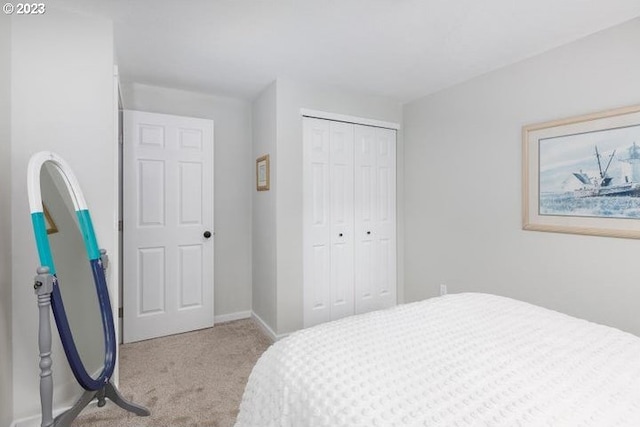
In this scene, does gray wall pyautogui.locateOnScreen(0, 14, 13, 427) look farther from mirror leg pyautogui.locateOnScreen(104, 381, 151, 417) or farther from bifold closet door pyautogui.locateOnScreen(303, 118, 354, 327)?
bifold closet door pyautogui.locateOnScreen(303, 118, 354, 327)

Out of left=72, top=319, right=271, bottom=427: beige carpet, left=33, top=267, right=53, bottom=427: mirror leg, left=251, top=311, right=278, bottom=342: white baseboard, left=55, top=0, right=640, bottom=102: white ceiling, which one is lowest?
left=72, top=319, right=271, bottom=427: beige carpet

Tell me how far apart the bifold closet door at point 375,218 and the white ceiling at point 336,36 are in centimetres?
71

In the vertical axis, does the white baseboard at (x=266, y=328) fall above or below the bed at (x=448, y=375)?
below

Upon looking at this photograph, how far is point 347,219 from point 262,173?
3.20ft

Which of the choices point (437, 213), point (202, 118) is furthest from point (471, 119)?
point (202, 118)

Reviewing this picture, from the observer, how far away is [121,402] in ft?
6.09

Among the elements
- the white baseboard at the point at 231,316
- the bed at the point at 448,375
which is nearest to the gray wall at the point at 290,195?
the white baseboard at the point at 231,316

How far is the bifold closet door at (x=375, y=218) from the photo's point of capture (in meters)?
3.34

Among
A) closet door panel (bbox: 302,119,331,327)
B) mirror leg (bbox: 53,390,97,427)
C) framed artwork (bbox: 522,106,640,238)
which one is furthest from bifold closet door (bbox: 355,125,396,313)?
mirror leg (bbox: 53,390,97,427)

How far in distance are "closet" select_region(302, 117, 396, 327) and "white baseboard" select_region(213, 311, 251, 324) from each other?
832mm

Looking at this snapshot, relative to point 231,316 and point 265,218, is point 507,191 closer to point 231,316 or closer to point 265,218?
point 265,218

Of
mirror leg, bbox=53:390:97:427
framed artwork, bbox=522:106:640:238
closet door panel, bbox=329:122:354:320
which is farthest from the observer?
closet door panel, bbox=329:122:354:320

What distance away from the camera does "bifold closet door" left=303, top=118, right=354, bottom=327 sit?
119 inches

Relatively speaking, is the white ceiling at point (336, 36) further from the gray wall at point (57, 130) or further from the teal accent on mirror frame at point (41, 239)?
the teal accent on mirror frame at point (41, 239)
